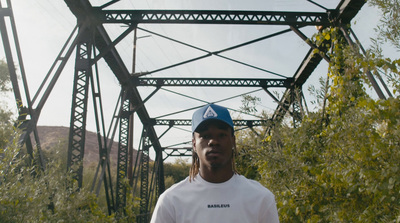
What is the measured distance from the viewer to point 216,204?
1944 millimetres

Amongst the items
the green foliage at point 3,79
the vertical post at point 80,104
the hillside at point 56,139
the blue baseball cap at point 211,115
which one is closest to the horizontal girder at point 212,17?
the vertical post at point 80,104

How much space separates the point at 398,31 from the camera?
441 centimetres

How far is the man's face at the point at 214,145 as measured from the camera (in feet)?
6.73

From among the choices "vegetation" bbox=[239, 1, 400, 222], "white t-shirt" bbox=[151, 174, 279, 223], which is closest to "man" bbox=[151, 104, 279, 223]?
"white t-shirt" bbox=[151, 174, 279, 223]

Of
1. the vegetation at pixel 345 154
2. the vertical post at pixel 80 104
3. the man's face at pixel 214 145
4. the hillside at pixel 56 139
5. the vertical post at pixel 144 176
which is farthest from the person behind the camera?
the hillside at pixel 56 139

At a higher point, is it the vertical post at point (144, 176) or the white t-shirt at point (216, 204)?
the vertical post at point (144, 176)

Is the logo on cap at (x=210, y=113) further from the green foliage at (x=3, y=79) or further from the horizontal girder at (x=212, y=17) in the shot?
the green foliage at (x=3, y=79)

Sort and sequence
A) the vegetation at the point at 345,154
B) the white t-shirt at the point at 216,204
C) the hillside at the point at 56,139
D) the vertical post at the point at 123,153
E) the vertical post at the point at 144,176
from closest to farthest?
the white t-shirt at the point at 216,204
the vegetation at the point at 345,154
the vertical post at the point at 123,153
the vertical post at the point at 144,176
the hillside at the point at 56,139

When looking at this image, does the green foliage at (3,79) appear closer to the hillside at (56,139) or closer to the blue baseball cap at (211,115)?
the blue baseball cap at (211,115)

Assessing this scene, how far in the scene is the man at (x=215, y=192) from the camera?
1.93 meters

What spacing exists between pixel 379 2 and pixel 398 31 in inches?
16.2

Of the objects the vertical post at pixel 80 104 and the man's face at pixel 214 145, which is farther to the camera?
the vertical post at pixel 80 104

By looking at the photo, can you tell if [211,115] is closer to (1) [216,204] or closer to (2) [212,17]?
(1) [216,204]

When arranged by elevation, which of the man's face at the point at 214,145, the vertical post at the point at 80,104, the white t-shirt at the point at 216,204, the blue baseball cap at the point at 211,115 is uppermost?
the vertical post at the point at 80,104
